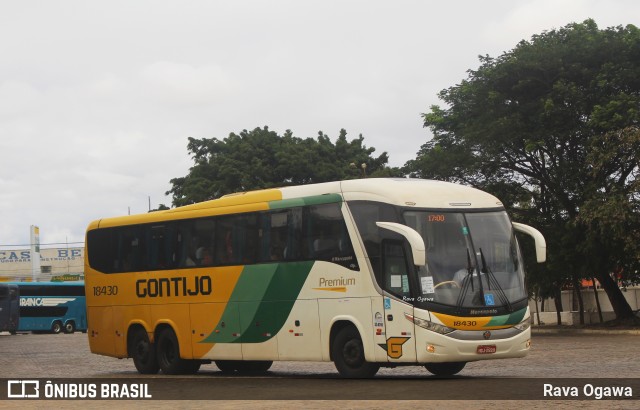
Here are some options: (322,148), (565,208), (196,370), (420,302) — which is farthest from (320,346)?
(322,148)

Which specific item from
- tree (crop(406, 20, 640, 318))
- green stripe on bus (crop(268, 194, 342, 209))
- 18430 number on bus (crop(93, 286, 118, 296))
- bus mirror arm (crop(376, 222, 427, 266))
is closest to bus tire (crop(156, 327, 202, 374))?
18430 number on bus (crop(93, 286, 118, 296))

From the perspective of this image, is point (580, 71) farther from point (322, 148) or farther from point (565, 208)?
point (322, 148)

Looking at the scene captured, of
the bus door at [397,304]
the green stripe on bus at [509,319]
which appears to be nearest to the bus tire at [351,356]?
the bus door at [397,304]

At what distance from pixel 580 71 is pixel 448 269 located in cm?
2687

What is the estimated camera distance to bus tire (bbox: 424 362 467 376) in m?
19.9

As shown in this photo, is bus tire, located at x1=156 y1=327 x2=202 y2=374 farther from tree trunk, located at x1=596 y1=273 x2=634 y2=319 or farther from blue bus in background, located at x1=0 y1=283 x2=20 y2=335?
blue bus in background, located at x1=0 y1=283 x2=20 y2=335

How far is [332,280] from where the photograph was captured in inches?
774

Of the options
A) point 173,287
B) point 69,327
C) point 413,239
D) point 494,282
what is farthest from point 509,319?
point 69,327

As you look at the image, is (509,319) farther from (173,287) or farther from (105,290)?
(105,290)

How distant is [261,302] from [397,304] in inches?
140

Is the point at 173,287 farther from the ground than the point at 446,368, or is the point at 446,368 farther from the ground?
the point at 173,287

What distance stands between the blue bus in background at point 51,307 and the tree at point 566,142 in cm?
3075

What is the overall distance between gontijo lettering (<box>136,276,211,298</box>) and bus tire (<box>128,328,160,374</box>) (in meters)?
0.92

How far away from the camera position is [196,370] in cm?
2392
